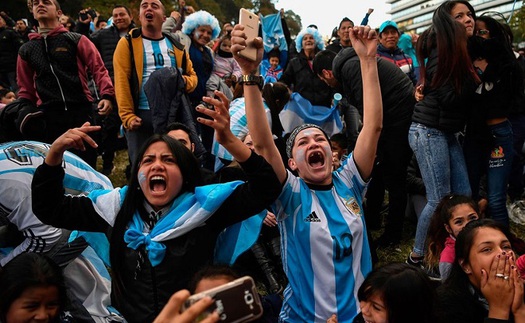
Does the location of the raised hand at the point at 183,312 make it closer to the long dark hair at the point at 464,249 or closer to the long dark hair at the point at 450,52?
the long dark hair at the point at 464,249

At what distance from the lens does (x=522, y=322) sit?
5.84 ft

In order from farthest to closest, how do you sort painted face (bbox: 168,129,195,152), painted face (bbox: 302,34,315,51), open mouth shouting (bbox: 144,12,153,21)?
painted face (bbox: 302,34,315,51) → open mouth shouting (bbox: 144,12,153,21) → painted face (bbox: 168,129,195,152)

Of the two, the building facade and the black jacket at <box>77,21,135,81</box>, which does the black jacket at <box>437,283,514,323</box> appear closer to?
the black jacket at <box>77,21,135,81</box>

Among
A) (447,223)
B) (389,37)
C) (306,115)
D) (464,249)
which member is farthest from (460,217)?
(389,37)

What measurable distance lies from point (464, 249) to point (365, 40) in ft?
4.00

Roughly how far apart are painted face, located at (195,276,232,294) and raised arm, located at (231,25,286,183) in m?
0.62

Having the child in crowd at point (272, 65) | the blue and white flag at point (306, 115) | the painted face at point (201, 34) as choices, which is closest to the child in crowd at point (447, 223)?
the blue and white flag at point (306, 115)

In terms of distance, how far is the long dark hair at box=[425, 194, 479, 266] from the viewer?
9.41 feet

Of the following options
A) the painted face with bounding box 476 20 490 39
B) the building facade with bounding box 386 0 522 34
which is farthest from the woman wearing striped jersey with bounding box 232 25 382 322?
the building facade with bounding box 386 0 522 34

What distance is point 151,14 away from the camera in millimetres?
3986

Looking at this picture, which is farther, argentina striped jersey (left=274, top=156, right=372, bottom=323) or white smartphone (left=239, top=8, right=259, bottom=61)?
argentina striped jersey (left=274, top=156, right=372, bottom=323)

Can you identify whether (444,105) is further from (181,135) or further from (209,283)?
(209,283)

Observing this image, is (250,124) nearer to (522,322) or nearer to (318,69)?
(522,322)

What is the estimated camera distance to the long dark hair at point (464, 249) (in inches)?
87.4
